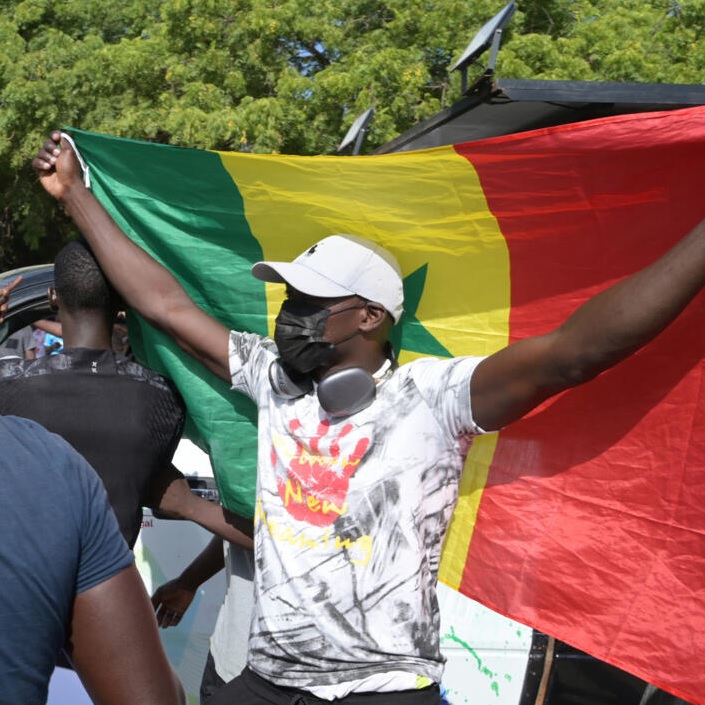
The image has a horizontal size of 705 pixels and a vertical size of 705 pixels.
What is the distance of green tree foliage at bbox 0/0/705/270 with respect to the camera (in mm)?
10820

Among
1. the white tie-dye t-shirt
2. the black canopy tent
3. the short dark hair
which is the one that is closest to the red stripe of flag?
the black canopy tent

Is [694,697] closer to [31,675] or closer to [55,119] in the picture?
[31,675]

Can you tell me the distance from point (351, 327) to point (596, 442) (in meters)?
0.72

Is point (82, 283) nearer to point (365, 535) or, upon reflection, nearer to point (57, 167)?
point (57, 167)

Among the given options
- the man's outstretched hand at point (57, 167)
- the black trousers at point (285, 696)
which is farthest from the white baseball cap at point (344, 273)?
the black trousers at point (285, 696)

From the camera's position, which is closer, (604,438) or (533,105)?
(604,438)

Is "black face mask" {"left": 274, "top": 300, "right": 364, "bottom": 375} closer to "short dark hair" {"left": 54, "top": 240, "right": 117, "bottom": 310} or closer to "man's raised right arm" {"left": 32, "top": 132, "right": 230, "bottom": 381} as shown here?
"man's raised right arm" {"left": 32, "top": 132, "right": 230, "bottom": 381}

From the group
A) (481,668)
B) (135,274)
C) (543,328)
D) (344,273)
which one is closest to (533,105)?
(543,328)

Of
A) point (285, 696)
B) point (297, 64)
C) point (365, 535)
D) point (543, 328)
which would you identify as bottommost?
point (297, 64)

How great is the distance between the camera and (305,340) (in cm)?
289

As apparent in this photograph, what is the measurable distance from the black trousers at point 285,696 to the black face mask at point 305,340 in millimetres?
823

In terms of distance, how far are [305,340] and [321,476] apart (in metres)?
0.37

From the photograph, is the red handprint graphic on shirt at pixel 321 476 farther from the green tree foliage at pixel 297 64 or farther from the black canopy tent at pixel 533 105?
the green tree foliage at pixel 297 64

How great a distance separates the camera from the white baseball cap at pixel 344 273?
2926 mm
